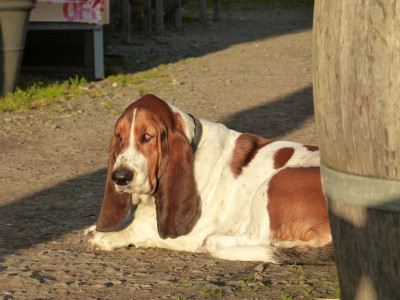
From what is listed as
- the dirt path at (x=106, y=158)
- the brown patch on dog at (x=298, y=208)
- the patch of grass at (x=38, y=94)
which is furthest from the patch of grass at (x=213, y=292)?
the patch of grass at (x=38, y=94)

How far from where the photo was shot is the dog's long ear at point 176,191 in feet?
13.7

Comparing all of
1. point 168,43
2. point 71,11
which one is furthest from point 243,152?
point 168,43

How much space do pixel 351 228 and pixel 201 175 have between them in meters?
1.52

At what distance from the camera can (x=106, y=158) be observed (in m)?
6.73

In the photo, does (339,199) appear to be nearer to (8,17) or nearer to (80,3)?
(8,17)

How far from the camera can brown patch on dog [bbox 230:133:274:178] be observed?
175 inches

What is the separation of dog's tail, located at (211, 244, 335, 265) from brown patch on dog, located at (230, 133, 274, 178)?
569mm

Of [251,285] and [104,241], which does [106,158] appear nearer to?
[104,241]

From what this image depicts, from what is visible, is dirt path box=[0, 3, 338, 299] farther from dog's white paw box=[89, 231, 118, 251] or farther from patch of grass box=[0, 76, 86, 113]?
patch of grass box=[0, 76, 86, 113]

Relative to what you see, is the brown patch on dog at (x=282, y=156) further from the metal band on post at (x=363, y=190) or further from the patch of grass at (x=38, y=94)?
the patch of grass at (x=38, y=94)

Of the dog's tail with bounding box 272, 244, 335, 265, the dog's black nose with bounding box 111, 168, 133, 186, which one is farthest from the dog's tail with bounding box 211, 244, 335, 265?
the dog's black nose with bounding box 111, 168, 133, 186

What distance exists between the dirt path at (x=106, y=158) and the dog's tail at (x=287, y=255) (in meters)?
0.05

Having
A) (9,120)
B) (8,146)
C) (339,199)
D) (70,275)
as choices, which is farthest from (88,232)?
(9,120)

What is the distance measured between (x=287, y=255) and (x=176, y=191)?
2.39ft
